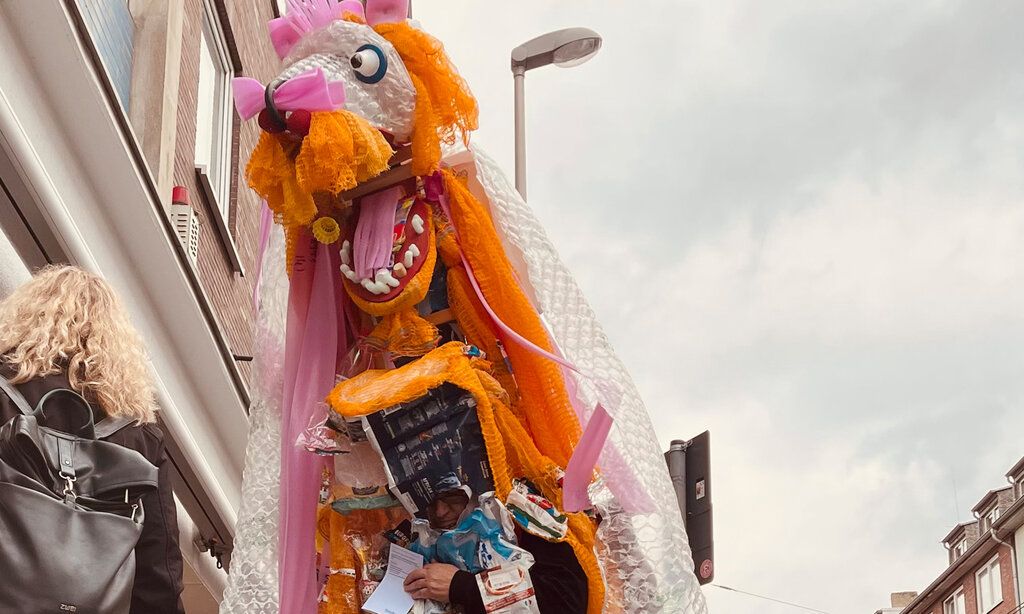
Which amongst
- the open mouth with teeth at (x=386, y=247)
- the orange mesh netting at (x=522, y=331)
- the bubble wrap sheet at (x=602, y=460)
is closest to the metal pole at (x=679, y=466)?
the bubble wrap sheet at (x=602, y=460)

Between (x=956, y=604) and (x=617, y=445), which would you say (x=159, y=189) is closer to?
(x=617, y=445)

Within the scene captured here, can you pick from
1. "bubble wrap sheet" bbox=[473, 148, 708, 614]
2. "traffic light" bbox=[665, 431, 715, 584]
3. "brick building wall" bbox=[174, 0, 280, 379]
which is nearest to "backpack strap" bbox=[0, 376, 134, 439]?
"bubble wrap sheet" bbox=[473, 148, 708, 614]

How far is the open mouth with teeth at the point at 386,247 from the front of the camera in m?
3.34

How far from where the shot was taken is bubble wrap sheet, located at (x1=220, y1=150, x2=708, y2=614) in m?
3.32

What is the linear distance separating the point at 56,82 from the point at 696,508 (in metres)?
3.74

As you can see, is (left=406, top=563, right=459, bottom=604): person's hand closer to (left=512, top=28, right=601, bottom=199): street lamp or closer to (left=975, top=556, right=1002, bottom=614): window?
(left=512, top=28, right=601, bottom=199): street lamp

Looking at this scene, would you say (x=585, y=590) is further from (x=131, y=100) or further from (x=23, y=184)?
(x=131, y=100)

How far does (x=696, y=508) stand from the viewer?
6797 mm

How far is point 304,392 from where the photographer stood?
347 centimetres

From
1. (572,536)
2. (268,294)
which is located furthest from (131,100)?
A: (572,536)

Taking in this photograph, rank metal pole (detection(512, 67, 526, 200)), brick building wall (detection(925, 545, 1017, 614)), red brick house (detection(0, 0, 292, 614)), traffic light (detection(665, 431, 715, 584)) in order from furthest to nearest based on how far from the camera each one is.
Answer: brick building wall (detection(925, 545, 1017, 614)), metal pole (detection(512, 67, 526, 200)), traffic light (detection(665, 431, 715, 584)), red brick house (detection(0, 0, 292, 614))

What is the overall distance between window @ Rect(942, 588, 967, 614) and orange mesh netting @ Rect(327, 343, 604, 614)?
130 ft

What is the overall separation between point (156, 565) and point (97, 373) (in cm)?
52

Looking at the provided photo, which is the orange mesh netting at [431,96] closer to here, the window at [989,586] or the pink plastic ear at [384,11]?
the pink plastic ear at [384,11]
